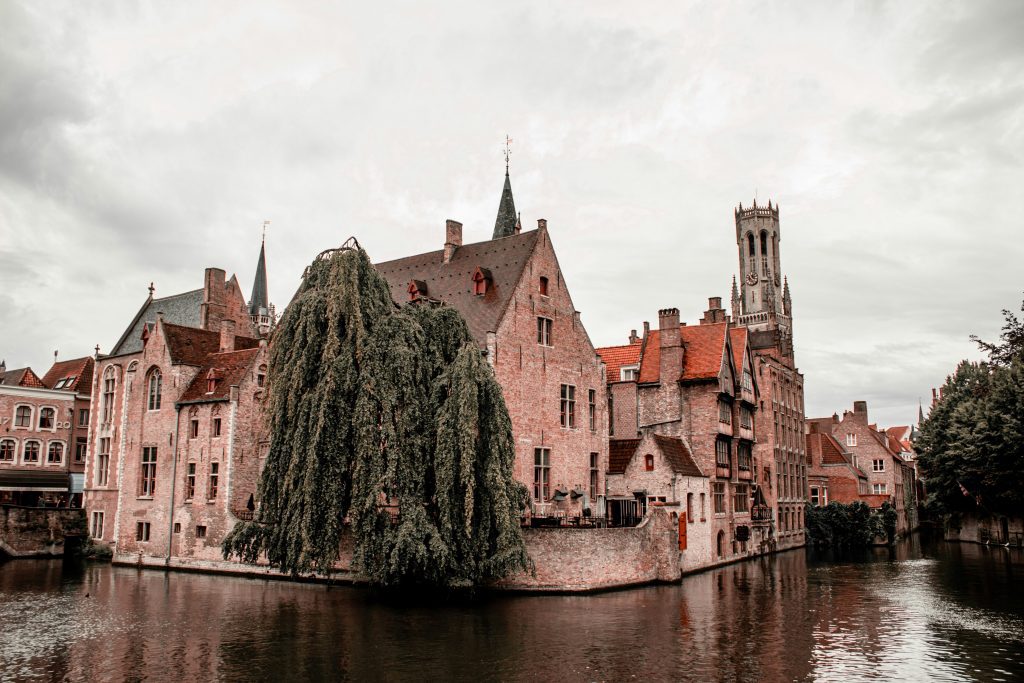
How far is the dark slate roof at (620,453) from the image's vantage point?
1599 inches

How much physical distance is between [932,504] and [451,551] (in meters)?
46.3

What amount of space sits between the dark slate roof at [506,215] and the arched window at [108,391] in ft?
84.9

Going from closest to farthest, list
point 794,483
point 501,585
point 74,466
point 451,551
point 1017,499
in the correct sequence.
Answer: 1. point 451,551
2. point 501,585
3. point 1017,499
4. point 74,466
5. point 794,483

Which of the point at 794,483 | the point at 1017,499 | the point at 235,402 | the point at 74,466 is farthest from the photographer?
the point at 794,483

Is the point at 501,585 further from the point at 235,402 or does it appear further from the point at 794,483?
the point at 794,483

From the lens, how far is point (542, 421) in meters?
38.3

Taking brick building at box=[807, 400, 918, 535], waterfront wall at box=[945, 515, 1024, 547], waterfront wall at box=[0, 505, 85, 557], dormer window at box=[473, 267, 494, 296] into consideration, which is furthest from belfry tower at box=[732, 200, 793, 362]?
waterfront wall at box=[0, 505, 85, 557]

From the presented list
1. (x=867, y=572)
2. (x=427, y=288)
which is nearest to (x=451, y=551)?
(x=427, y=288)

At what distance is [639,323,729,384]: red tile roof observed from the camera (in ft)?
144

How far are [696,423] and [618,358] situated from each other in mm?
6832

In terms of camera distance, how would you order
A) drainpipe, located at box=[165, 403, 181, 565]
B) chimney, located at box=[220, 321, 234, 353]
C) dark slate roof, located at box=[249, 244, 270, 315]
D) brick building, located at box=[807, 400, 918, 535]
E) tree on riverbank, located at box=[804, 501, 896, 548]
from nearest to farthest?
1. drainpipe, located at box=[165, 403, 181, 565]
2. chimney, located at box=[220, 321, 234, 353]
3. tree on riverbank, located at box=[804, 501, 896, 548]
4. brick building, located at box=[807, 400, 918, 535]
5. dark slate roof, located at box=[249, 244, 270, 315]

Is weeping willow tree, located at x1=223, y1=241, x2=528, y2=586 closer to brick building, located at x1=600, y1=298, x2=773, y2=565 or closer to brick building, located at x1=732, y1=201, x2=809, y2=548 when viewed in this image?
brick building, located at x1=600, y1=298, x2=773, y2=565

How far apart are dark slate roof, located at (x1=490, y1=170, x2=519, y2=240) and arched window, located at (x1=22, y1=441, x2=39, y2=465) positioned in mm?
33798

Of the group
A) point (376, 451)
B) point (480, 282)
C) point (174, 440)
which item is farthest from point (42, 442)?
point (376, 451)
